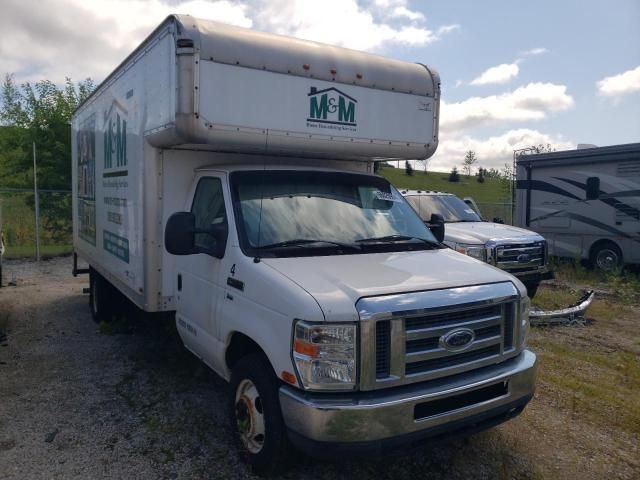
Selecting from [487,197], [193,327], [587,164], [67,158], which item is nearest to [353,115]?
[193,327]

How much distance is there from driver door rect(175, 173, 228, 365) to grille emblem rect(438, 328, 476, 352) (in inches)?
68.6

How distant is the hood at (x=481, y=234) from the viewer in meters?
8.69

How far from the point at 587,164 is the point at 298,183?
11.3 metres

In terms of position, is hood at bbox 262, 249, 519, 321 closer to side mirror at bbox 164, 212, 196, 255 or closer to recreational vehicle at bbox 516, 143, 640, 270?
side mirror at bbox 164, 212, 196, 255

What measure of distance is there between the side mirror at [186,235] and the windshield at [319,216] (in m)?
0.20

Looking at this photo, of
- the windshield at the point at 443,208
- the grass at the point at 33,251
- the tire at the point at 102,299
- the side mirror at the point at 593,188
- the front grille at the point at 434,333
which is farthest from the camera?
the grass at the point at 33,251

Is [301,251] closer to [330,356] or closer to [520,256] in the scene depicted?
[330,356]

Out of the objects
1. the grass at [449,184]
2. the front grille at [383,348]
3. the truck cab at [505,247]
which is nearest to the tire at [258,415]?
the front grille at [383,348]

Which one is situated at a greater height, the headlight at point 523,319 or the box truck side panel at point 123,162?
the box truck side panel at point 123,162

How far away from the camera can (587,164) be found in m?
13.4

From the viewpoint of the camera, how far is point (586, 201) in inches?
527

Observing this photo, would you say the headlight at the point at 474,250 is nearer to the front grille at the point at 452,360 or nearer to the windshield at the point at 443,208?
the windshield at the point at 443,208

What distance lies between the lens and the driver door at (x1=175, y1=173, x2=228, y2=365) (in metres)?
4.26

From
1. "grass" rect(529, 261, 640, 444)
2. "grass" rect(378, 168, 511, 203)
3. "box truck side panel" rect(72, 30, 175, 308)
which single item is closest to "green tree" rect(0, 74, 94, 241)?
"box truck side panel" rect(72, 30, 175, 308)
